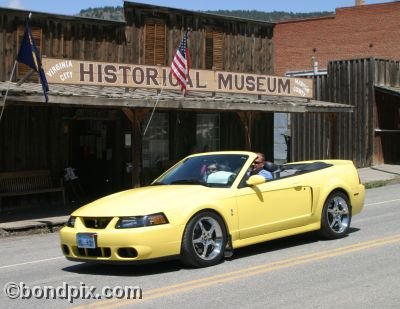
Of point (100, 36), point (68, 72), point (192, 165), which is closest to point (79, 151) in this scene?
point (100, 36)

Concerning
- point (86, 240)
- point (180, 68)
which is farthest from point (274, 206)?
point (180, 68)

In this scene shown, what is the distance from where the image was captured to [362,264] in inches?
319

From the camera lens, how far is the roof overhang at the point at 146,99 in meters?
13.5

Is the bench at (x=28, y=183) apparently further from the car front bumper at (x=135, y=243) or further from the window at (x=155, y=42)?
the car front bumper at (x=135, y=243)

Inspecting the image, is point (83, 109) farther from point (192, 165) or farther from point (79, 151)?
point (192, 165)

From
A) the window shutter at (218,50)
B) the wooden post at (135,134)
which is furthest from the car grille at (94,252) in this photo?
the window shutter at (218,50)

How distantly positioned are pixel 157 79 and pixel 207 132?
17.3ft

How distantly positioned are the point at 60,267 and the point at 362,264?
4.00 meters

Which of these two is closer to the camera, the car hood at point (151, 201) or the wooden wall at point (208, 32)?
the car hood at point (151, 201)

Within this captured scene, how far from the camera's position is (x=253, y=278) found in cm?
748

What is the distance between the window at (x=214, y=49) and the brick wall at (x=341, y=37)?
73.8 feet

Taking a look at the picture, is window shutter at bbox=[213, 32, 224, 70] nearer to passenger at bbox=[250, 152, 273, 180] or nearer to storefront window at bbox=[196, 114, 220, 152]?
storefront window at bbox=[196, 114, 220, 152]

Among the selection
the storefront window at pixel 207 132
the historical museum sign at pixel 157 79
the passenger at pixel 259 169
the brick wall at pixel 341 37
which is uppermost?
the brick wall at pixel 341 37

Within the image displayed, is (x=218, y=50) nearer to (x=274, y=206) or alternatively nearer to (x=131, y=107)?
(x=131, y=107)
